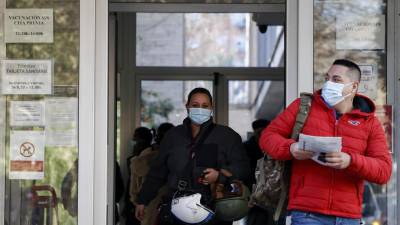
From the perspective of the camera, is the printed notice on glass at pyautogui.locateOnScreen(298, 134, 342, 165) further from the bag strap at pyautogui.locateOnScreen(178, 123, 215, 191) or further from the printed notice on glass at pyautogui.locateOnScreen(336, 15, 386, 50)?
the printed notice on glass at pyautogui.locateOnScreen(336, 15, 386, 50)

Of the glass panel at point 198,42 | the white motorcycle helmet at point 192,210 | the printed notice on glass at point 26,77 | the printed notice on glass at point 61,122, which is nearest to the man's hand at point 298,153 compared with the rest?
the white motorcycle helmet at point 192,210

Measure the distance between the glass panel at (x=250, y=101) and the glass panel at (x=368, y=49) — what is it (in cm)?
355

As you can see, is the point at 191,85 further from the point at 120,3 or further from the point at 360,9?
the point at 360,9

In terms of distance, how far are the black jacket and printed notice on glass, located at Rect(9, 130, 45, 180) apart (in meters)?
0.73

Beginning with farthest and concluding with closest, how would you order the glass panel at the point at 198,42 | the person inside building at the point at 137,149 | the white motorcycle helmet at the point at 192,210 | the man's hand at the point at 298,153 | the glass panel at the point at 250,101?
the glass panel at the point at 198,42
the glass panel at the point at 250,101
the person inside building at the point at 137,149
the white motorcycle helmet at the point at 192,210
the man's hand at the point at 298,153

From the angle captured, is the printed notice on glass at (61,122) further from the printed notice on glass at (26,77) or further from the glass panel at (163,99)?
the glass panel at (163,99)

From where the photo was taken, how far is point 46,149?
4.91 metres

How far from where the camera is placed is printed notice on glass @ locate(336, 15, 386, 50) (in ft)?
16.1

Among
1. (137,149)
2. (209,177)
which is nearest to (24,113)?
(209,177)

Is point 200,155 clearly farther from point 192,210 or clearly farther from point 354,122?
point 354,122

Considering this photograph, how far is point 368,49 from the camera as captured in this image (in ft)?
16.2

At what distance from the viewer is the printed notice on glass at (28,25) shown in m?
4.96

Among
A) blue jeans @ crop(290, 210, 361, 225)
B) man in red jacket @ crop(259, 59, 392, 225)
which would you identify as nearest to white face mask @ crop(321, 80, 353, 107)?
man in red jacket @ crop(259, 59, 392, 225)

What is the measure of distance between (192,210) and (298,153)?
48.1 inches
